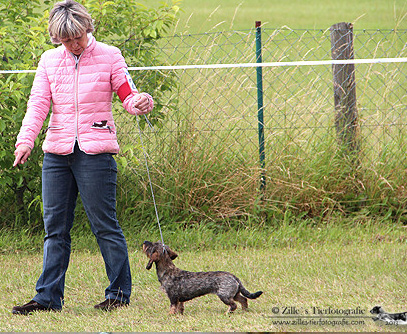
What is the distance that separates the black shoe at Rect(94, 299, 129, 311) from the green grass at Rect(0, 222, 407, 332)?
0.14 feet

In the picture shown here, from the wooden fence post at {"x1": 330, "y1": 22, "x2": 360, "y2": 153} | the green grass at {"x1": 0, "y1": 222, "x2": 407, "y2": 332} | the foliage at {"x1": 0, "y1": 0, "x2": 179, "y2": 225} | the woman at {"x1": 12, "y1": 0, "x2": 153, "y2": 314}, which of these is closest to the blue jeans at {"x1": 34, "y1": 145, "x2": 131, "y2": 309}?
the woman at {"x1": 12, "y1": 0, "x2": 153, "y2": 314}

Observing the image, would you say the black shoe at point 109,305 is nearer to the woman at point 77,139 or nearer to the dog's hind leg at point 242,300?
the woman at point 77,139

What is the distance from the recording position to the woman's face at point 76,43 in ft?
11.8

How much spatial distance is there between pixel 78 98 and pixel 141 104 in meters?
0.39

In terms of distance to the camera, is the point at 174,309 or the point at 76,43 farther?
the point at 174,309

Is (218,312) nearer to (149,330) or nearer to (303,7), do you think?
(149,330)

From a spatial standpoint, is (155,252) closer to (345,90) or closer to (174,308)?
(174,308)

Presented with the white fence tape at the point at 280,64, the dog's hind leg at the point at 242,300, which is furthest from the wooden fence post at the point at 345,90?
the dog's hind leg at the point at 242,300

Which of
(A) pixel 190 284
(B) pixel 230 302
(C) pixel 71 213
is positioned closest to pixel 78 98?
(C) pixel 71 213

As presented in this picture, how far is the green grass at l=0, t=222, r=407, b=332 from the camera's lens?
3.65 meters

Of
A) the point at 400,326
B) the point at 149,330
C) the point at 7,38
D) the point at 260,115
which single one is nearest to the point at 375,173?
the point at 260,115

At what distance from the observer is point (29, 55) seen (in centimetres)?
535

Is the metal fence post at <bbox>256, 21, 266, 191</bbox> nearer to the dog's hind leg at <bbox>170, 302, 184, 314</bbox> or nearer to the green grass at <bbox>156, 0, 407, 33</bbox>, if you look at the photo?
the dog's hind leg at <bbox>170, 302, 184, 314</bbox>

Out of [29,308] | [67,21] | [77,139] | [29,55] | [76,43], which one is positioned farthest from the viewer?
[29,55]
